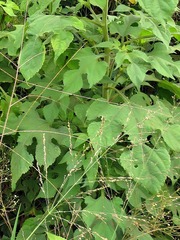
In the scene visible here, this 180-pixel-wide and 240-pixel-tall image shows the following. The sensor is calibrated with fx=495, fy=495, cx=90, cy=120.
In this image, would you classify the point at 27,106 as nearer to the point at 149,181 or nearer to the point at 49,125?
the point at 49,125

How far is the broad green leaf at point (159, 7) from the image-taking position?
1896 mm

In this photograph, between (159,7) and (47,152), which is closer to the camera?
(159,7)

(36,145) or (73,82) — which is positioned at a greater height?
(73,82)

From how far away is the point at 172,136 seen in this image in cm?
223

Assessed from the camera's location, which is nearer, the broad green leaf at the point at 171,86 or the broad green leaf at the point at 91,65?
the broad green leaf at the point at 91,65

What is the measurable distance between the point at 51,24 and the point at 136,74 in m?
0.43

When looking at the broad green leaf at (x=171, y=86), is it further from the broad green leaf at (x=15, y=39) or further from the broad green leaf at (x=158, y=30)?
the broad green leaf at (x=15, y=39)

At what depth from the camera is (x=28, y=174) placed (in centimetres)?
269

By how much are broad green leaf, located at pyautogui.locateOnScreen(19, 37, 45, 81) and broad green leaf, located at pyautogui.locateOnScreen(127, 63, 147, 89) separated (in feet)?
1.25

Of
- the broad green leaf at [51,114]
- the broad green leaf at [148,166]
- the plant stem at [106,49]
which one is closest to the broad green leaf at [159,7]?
the plant stem at [106,49]

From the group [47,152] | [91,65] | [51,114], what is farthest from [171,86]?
[47,152]

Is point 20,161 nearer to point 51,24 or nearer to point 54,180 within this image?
point 54,180

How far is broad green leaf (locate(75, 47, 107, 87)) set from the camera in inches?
86.2

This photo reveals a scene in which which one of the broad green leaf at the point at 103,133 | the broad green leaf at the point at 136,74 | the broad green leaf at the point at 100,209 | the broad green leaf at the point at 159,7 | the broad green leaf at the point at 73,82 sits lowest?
the broad green leaf at the point at 100,209
